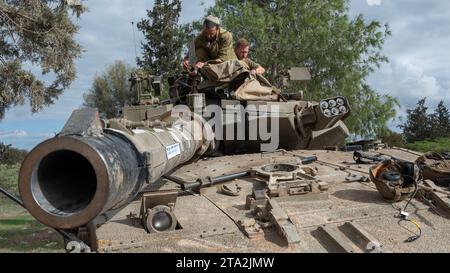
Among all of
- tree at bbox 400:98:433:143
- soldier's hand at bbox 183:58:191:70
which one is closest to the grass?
soldier's hand at bbox 183:58:191:70

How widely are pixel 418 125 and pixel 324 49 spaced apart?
6.64 m

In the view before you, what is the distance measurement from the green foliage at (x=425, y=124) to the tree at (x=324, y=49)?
1163 mm

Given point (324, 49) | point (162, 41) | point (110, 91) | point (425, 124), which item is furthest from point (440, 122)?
point (110, 91)

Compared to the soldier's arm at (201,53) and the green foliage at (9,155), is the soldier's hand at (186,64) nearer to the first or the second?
the soldier's arm at (201,53)

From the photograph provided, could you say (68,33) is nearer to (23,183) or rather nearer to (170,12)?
(23,183)

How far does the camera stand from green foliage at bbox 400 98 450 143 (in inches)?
1014

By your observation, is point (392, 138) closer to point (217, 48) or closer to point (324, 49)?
point (324, 49)

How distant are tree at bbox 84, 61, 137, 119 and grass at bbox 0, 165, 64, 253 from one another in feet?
92.7

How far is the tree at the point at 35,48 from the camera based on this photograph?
15.5 metres

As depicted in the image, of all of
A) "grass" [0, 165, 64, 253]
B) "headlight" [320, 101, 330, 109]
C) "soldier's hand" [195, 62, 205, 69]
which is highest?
"soldier's hand" [195, 62, 205, 69]

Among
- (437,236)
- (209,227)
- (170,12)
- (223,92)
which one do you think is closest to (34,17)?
(223,92)

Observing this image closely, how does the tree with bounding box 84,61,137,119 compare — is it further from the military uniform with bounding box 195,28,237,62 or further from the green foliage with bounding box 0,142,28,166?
the military uniform with bounding box 195,28,237,62

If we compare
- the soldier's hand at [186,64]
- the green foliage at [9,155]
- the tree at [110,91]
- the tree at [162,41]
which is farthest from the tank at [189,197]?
the tree at [110,91]
